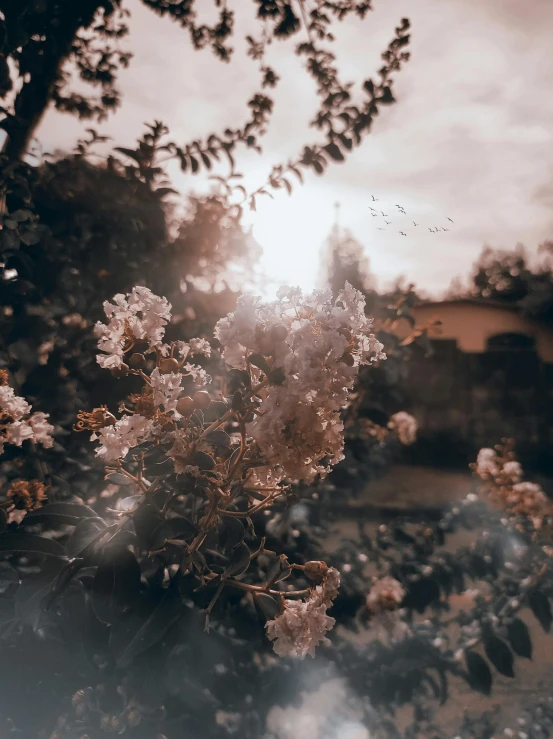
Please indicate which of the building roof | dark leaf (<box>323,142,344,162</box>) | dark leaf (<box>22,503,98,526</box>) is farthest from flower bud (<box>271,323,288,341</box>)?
the building roof

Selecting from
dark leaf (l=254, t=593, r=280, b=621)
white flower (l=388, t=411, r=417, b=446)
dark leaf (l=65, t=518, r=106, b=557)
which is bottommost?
dark leaf (l=254, t=593, r=280, b=621)

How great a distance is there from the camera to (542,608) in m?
2.05

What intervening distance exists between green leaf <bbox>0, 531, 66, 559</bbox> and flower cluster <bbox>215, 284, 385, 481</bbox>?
1.50 ft

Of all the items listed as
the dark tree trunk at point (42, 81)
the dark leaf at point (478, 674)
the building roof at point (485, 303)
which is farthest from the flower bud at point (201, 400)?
the building roof at point (485, 303)

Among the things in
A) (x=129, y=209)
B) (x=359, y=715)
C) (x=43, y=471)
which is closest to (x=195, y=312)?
(x=129, y=209)

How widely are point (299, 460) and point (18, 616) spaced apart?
66cm

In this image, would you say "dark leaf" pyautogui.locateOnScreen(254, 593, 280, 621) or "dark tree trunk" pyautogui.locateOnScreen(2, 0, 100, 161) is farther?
"dark tree trunk" pyautogui.locateOnScreen(2, 0, 100, 161)

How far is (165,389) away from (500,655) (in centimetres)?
165

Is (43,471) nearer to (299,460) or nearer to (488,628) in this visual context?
(299,460)

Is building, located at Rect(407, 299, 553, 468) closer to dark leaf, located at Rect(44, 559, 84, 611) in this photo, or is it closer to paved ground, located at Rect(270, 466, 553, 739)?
paved ground, located at Rect(270, 466, 553, 739)

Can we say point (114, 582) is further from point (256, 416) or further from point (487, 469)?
point (487, 469)

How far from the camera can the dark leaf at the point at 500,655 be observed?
1.88 metres

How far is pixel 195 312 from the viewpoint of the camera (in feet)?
6.75

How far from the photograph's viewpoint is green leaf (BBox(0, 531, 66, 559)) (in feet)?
3.45
